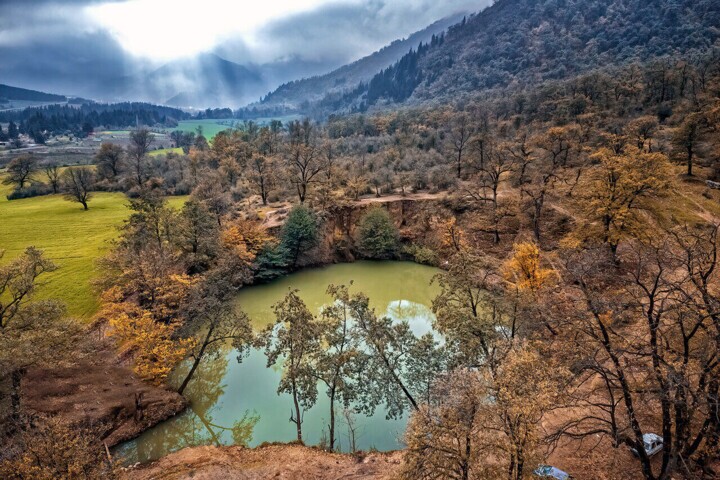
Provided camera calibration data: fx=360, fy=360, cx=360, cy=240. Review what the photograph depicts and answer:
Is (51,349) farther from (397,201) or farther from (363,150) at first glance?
(363,150)

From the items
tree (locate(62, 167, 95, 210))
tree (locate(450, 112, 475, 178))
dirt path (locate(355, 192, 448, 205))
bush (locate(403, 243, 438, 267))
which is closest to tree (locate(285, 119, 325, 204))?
dirt path (locate(355, 192, 448, 205))

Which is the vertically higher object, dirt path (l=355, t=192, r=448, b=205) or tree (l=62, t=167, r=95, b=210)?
tree (l=62, t=167, r=95, b=210)

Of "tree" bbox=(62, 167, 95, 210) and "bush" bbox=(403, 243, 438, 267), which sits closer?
"bush" bbox=(403, 243, 438, 267)

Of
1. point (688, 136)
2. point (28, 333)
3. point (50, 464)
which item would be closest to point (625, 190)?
point (688, 136)

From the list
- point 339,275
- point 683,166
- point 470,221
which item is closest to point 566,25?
point 683,166

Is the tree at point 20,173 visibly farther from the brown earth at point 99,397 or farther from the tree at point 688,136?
the tree at point 688,136

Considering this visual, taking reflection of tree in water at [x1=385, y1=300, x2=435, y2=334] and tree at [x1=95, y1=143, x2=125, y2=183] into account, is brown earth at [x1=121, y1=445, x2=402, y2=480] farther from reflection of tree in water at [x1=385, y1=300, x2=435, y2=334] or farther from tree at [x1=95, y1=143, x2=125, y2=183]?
tree at [x1=95, y1=143, x2=125, y2=183]
